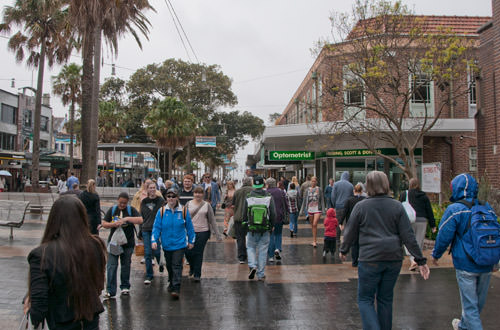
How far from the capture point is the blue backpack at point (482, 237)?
408cm

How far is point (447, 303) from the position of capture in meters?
5.89

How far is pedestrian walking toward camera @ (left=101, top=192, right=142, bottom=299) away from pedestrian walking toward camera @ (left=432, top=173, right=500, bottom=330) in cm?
436

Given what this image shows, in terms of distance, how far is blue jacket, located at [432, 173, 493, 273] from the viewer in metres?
4.20

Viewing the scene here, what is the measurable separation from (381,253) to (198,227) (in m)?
3.96

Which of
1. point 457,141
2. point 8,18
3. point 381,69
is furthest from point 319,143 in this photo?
point 8,18

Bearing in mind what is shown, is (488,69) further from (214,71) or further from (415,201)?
(214,71)

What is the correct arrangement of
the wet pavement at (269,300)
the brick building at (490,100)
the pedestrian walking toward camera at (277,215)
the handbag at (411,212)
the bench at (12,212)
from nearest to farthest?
the wet pavement at (269,300), the handbag at (411,212), the pedestrian walking toward camera at (277,215), the bench at (12,212), the brick building at (490,100)

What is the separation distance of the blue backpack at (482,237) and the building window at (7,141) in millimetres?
41818

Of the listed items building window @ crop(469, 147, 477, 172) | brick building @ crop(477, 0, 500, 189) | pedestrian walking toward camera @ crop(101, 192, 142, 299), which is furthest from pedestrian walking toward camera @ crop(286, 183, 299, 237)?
building window @ crop(469, 147, 477, 172)

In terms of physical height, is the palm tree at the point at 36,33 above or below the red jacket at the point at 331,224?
above

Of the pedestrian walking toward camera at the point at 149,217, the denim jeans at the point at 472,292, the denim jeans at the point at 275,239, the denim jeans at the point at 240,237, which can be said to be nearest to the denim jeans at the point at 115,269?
the pedestrian walking toward camera at the point at 149,217

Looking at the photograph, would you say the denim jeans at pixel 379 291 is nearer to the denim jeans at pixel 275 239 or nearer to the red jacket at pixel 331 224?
the denim jeans at pixel 275 239

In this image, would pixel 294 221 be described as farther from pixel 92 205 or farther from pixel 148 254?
pixel 92 205

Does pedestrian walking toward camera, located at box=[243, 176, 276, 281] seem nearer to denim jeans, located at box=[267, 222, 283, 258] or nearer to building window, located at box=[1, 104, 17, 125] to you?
denim jeans, located at box=[267, 222, 283, 258]
